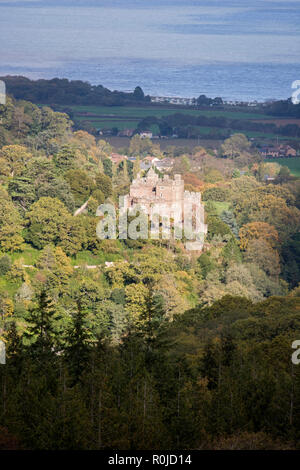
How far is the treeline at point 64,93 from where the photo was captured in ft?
405

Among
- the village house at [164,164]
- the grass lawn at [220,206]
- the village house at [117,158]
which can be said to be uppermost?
the village house at [117,158]

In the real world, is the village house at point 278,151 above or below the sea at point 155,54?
below

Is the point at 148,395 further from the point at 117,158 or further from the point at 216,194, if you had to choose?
the point at 117,158

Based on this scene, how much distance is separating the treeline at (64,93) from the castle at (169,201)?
67.1 m

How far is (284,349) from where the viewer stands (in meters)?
29.8

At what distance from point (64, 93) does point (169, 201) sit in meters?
79.9

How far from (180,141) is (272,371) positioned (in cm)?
8235

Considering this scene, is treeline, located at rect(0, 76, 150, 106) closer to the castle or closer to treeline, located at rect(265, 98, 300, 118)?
treeline, located at rect(265, 98, 300, 118)

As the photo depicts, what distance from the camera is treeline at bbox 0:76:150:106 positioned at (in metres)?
124

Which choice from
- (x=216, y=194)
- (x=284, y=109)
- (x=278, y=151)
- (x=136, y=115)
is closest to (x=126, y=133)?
(x=136, y=115)

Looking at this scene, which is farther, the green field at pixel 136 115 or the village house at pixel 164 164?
the green field at pixel 136 115

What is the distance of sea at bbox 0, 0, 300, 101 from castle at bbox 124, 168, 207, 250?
93300 mm

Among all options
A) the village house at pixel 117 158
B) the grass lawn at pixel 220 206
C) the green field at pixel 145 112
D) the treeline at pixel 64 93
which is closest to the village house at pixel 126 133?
the green field at pixel 145 112

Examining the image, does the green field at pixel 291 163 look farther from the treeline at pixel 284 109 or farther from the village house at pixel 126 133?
the treeline at pixel 284 109
